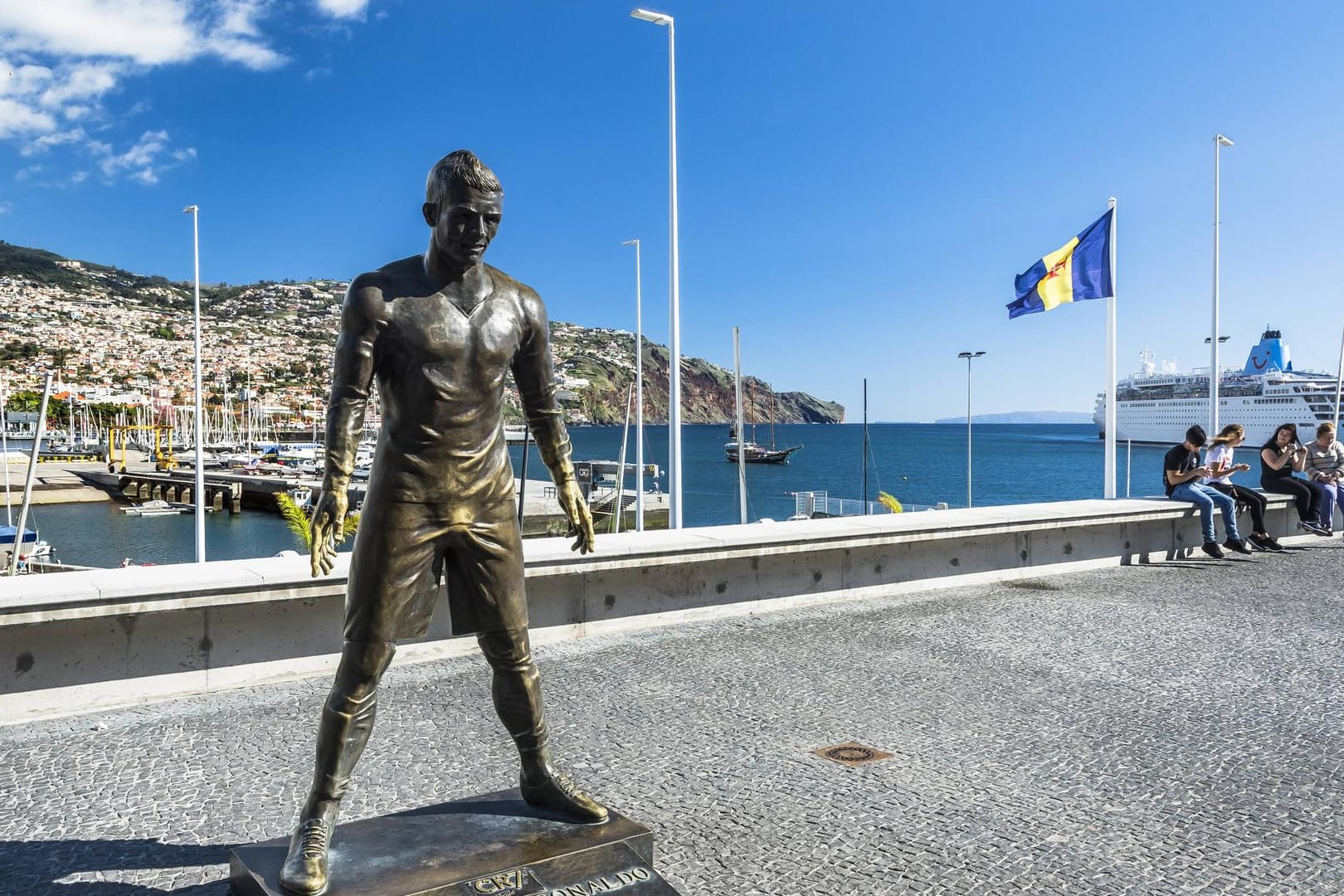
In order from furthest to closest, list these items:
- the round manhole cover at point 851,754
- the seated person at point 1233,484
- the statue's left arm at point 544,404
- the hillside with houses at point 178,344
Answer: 1. the hillside with houses at point 178,344
2. the seated person at point 1233,484
3. the round manhole cover at point 851,754
4. the statue's left arm at point 544,404

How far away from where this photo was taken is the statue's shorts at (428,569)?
319 centimetres

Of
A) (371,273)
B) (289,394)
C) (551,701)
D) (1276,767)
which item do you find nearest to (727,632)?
(551,701)

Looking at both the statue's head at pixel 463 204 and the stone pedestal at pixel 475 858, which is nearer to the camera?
the stone pedestal at pixel 475 858

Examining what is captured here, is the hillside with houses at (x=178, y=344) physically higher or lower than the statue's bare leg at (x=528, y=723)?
higher

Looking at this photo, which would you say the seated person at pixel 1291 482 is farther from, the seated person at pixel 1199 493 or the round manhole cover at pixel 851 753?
the round manhole cover at pixel 851 753

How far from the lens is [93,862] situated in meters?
3.42

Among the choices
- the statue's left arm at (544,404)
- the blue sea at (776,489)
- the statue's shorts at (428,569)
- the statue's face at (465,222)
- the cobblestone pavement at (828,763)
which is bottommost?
the blue sea at (776,489)

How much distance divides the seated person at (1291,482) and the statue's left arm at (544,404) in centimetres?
1191

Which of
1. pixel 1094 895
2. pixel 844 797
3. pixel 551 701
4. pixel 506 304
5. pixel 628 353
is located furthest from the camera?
pixel 628 353

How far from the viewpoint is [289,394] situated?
427 ft

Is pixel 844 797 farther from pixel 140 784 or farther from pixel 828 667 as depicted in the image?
pixel 140 784

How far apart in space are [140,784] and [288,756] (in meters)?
0.63

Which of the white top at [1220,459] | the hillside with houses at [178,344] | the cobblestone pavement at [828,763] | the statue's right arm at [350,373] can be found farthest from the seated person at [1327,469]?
the hillside with houses at [178,344]

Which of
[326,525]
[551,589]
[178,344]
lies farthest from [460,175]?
[178,344]
